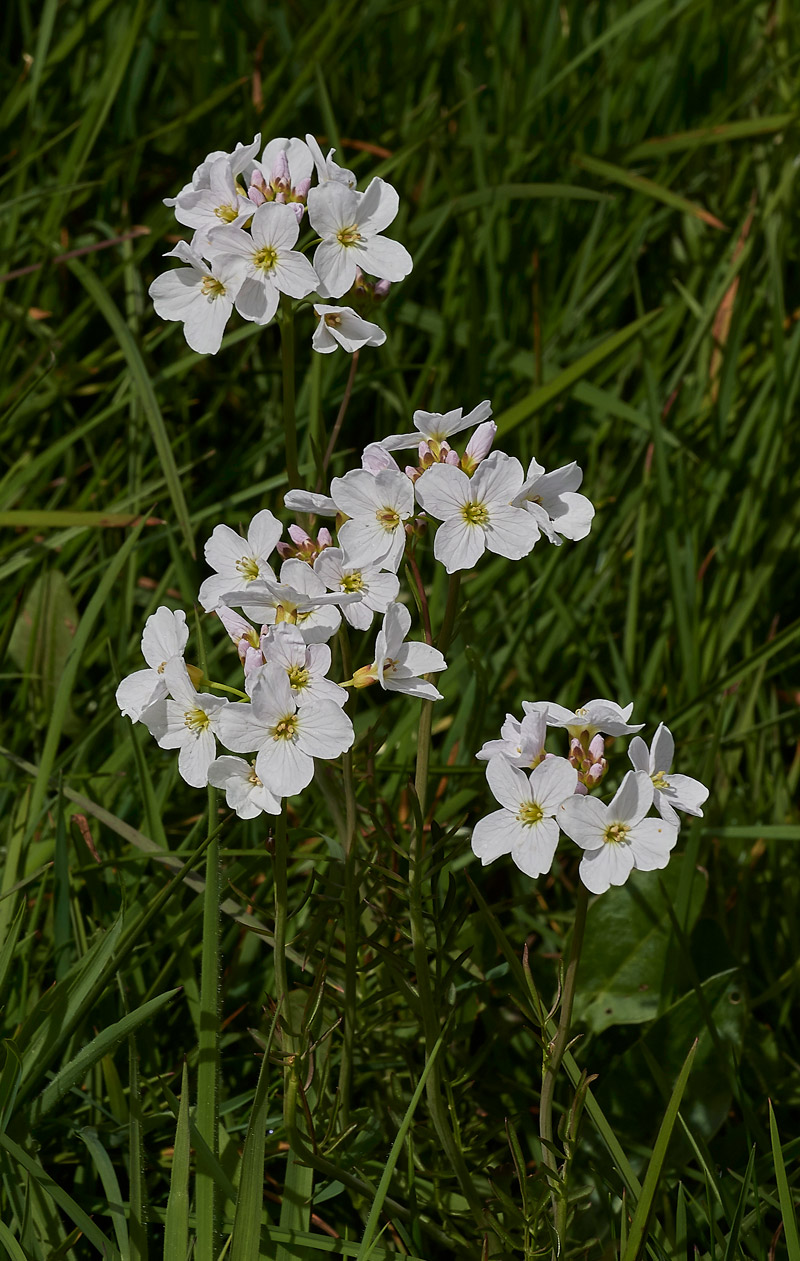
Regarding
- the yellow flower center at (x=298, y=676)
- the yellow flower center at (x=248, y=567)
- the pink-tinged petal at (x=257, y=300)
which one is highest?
the pink-tinged petal at (x=257, y=300)

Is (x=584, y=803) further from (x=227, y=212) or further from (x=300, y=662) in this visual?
(x=227, y=212)

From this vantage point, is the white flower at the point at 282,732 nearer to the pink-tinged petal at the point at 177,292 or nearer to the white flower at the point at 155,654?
the white flower at the point at 155,654

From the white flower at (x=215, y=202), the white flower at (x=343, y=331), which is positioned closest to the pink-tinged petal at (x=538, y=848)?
the white flower at (x=343, y=331)

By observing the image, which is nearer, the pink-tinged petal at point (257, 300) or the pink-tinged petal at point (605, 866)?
the pink-tinged petal at point (605, 866)

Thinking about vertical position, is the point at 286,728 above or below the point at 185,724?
above

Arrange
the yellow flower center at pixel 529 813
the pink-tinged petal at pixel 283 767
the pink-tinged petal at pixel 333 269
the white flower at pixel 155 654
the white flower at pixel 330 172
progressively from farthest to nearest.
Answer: the white flower at pixel 330 172, the pink-tinged petal at pixel 333 269, the white flower at pixel 155 654, the yellow flower center at pixel 529 813, the pink-tinged petal at pixel 283 767

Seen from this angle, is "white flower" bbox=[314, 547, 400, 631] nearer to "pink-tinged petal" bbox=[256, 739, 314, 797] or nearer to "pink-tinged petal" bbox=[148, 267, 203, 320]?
"pink-tinged petal" bbox=[256, 739, 314, 797]

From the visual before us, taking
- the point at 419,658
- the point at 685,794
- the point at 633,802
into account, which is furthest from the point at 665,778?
the point at 419,658
